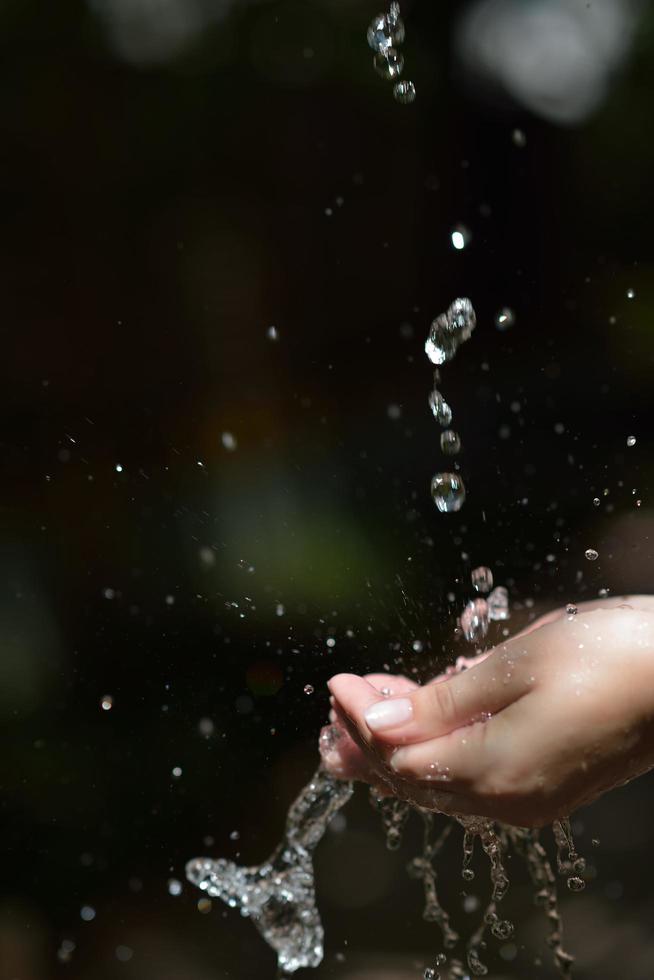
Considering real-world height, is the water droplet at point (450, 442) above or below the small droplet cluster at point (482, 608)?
above

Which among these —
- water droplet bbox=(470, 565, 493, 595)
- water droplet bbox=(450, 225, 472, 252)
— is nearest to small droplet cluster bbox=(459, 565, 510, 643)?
water droplet bbox=(470, 565, 493, 595)

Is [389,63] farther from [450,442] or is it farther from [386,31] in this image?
[450,442]

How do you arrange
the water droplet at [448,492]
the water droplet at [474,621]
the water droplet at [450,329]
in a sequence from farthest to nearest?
the water droplet at [450,329], the water droplet at [448,492], the water droplet at [474,621]

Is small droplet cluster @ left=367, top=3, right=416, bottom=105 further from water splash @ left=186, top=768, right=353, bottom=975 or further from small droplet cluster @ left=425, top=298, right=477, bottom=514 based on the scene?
water splash @ left=186, top=768, right=353, bottom=975

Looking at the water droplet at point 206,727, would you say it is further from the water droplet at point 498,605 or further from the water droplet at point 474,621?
the water droplet at point 474,621

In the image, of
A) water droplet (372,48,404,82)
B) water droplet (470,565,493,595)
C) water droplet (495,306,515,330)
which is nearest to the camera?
water droplet (470,565,493,595)

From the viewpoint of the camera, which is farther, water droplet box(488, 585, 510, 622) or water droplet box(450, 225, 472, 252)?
water droplet box(450, 225, 472, 252)

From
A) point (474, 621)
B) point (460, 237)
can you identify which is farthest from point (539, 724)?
point (460, 237)

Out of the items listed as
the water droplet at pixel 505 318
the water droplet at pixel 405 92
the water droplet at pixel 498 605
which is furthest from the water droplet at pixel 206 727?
the water droplet at pixel 405 92
